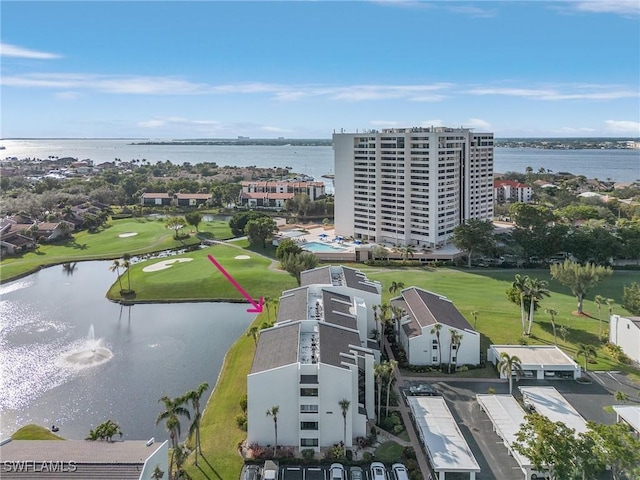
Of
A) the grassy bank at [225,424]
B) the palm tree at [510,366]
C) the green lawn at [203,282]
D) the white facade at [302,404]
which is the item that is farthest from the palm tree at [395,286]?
the white facade at [302,404]

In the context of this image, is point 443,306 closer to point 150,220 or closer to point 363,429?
point 363,429

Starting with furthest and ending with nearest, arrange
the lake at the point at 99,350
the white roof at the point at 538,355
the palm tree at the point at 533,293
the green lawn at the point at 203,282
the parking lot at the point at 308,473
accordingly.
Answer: the green lawn at the point at 203,282 < the palm tree at the point at 533,293 < the white roof at the point at 538,355 < the lake at the point at 99,350 < the parking lot at the point at 308,473

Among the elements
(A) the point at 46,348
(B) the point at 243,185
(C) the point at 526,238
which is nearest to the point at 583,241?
(C) the point at 526,238

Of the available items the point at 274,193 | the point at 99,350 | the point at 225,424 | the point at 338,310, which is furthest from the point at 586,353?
the point at 274,193

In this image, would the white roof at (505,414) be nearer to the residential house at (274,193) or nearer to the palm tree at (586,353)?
the palm tree at (586,353)

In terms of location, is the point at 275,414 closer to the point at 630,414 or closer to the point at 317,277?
the point at 630,414

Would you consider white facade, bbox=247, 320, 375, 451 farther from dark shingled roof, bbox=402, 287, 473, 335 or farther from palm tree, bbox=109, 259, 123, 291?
palm tree, bbox=109, 259, 123, 291
